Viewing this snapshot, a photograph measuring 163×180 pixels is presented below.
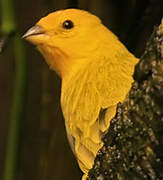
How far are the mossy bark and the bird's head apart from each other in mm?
1100

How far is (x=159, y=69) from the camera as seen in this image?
0.75 metres

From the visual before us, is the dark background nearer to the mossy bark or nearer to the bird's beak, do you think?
the bird's beak

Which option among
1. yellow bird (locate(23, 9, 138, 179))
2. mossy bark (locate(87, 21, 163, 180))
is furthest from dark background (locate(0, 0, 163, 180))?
mossy bark (locate(87, 21, 163, 180))

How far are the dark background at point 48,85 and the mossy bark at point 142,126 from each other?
200 cm

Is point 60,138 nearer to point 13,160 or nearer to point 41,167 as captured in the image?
point 41,167

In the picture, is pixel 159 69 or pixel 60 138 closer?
pixel 159 69

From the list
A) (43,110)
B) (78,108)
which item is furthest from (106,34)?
(43,110)

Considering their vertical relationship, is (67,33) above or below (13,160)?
above

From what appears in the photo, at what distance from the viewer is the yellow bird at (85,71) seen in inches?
61.1

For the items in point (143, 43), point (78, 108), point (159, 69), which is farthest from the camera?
point (143, 43)

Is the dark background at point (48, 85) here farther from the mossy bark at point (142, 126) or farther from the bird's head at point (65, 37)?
the mossy bark at point (142, 126)

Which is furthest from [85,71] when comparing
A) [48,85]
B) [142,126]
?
[48,85]

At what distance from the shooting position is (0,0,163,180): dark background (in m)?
2.83

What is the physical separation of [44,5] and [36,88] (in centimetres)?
50
